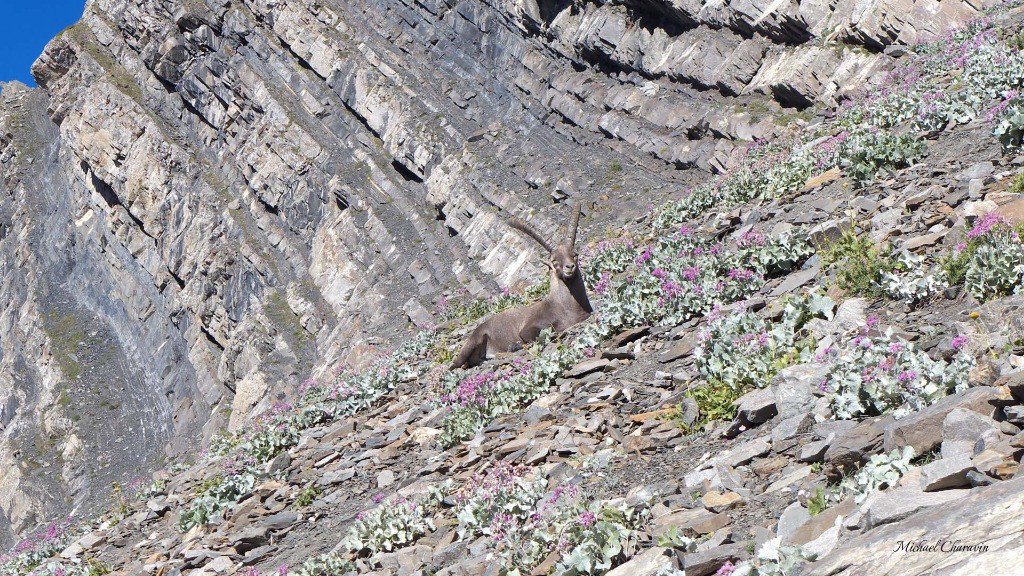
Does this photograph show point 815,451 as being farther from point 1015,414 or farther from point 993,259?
point 993,259

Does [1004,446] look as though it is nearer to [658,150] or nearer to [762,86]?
[762,86]

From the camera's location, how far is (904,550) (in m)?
3.89

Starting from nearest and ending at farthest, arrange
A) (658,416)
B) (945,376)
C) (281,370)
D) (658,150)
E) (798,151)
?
(945,376), (658,416), (798,151), (658,150), (281,370)

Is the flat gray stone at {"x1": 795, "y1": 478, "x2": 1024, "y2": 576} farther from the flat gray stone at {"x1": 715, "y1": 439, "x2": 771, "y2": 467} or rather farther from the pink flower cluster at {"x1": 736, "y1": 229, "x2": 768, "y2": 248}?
the pink flower cluster at {"x1": 736, "y1": 229, "x2": 768, "y2": 248}

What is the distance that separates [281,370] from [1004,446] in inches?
1478

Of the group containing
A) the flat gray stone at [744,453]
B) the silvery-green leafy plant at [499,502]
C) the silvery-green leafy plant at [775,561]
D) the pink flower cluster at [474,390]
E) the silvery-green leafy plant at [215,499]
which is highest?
the silvery-green leafy plant at [215,499]

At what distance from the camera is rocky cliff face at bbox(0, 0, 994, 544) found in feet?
99.0

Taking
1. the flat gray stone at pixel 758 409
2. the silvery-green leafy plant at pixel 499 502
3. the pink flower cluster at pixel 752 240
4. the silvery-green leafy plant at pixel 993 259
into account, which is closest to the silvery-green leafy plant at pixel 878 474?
the flat gray stone at pixel 758 409

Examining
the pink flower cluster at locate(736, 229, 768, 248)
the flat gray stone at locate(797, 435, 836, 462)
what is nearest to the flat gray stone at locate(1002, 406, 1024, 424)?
the flat gray stone at locate(797, 435, 836, 462)

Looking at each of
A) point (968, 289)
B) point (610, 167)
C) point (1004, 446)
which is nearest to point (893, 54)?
point (610, 167)

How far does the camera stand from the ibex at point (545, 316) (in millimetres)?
15438

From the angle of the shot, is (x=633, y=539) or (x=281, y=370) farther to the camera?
(x=281, y=370)

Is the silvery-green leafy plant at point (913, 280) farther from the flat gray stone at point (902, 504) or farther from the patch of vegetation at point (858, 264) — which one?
the flat gray stone at point (902, 504)

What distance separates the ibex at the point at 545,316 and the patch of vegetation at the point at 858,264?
5.44 m
